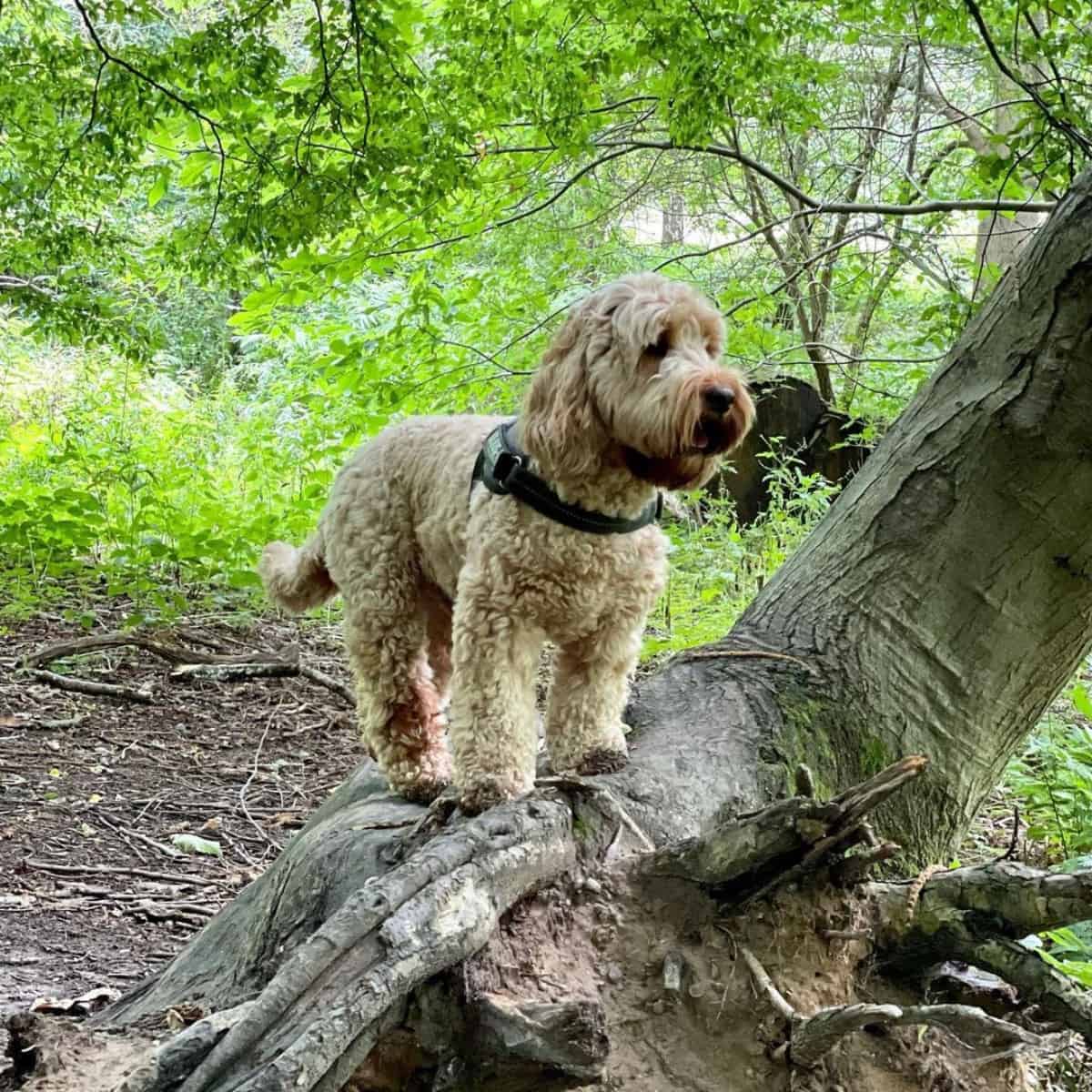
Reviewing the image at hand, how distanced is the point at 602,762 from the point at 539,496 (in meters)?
0.69

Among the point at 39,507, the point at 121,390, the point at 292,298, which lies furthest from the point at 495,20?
the point at 121,390

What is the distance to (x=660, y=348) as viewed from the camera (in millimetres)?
2812

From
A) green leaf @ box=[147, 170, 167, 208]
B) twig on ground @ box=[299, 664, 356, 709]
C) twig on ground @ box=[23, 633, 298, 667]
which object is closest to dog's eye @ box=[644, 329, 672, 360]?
green leaf @ box=[147, 170, 167, 208]

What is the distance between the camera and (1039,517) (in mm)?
3012

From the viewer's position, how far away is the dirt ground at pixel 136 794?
342 centimetres

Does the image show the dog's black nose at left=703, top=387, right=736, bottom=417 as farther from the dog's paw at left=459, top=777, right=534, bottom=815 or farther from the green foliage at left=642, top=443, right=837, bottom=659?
the green foliage at left=642, top=443, right=837, bottom=659

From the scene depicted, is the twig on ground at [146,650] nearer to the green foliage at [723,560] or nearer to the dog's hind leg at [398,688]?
the green foliage at [723,560]

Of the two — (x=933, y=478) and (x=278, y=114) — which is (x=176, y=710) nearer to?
(x=278, y=114)

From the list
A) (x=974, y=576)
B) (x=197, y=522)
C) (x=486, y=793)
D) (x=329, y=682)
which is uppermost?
(x=974, y=576)

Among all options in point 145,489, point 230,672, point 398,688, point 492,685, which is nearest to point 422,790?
point 398,688

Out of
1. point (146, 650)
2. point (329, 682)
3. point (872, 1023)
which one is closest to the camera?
point (872, 1023)

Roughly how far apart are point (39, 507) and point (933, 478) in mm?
6589

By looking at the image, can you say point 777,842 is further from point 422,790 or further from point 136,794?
point 136,794

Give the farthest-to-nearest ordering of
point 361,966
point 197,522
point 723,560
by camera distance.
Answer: point 197,522 → point 723,560 → point 361,966
